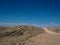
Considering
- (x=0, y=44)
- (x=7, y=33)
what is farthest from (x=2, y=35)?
(x=0, y=44)

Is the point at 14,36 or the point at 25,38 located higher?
the point at 14,36

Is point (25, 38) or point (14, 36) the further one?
point (14, 36)

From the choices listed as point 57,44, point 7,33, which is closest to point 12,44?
point 57,44

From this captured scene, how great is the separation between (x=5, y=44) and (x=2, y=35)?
193 inches

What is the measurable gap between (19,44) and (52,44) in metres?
3.34

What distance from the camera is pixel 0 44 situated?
1278 cm

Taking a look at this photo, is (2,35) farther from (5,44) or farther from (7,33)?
(5,44)

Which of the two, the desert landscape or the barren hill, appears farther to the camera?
the barren hill

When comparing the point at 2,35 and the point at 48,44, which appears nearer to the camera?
the point at 48,44

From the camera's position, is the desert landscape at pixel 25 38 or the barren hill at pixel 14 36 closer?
the desert landscape at pixel 25 38

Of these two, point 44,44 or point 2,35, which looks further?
point 2,35

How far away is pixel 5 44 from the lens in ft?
41.6

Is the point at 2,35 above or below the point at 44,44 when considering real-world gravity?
above

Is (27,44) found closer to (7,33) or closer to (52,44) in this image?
(52,44)
